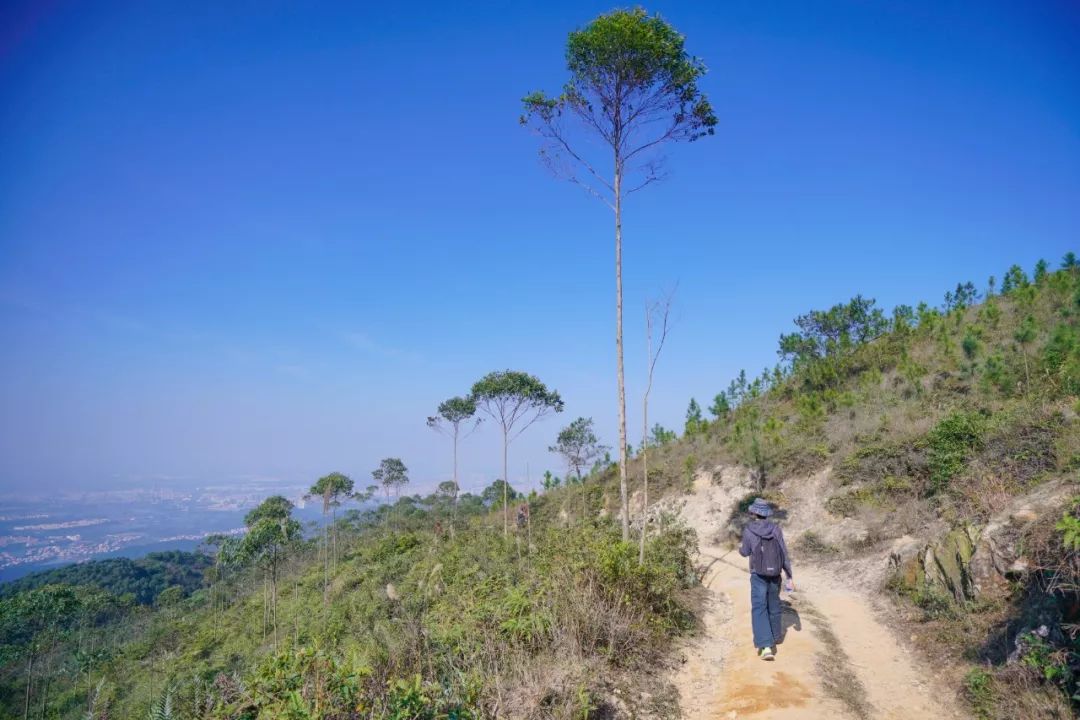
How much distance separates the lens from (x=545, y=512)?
26344mm

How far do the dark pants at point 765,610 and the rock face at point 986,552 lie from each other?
7.60 ft

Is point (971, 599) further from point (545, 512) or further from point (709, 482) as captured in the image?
point (545, 512)

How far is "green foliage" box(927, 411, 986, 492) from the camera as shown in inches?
385

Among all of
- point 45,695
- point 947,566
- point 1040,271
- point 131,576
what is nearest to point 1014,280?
point 1040,271

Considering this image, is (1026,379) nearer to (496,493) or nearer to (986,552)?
(986,552)

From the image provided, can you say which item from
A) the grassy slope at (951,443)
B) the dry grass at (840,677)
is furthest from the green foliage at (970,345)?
the dry grass at (840,677)

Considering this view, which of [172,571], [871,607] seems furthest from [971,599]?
[172,571]

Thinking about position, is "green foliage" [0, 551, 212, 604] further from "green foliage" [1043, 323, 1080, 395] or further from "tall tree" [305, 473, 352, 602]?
"green foliage" [1043, 323, 1080, 395]

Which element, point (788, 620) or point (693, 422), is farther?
point (693, 422)

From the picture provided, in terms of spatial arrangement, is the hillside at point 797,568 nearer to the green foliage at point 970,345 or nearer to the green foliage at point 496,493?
the green foliage at point 970,345

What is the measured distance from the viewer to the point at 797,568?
1022 cm

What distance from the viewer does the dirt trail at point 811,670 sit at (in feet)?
14.9

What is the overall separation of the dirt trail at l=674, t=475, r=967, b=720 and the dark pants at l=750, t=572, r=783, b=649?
0.21 metres

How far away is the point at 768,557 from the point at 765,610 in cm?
62
